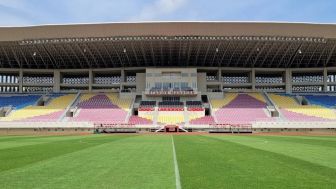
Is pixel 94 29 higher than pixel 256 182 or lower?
higher

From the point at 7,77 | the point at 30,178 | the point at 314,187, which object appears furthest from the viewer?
the point at 7,77

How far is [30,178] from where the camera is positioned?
827 centimetres

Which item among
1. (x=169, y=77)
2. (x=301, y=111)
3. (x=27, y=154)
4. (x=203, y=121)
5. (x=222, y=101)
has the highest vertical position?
(x=169, y=77)

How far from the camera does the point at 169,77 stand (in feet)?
220

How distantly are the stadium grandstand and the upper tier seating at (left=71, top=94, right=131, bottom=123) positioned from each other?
169 millimetres

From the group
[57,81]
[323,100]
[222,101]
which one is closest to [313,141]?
[222,101]

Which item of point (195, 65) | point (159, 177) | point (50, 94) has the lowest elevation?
point (159, 177)

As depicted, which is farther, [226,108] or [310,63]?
[310,63]

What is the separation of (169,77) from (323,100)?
90.1 feet

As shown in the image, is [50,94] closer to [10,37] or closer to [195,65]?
[10,37]


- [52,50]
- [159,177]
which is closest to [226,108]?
[52,50]

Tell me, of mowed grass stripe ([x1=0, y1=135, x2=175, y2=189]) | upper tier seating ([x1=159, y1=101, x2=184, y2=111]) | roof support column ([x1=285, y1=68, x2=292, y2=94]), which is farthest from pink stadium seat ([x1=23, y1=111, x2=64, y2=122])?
mowed grass stripe ([x1=0, y1=135, x2=175, y2=189])

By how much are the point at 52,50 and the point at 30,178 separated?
56.7 m

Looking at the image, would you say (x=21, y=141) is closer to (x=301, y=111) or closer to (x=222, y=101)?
(x=222, y=101)
